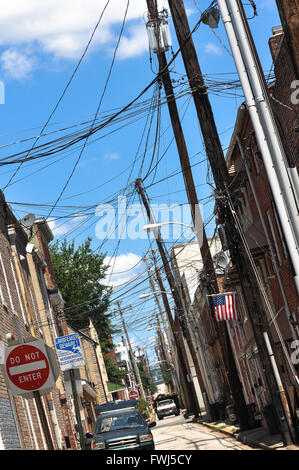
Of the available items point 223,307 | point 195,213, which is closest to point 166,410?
point 223,307

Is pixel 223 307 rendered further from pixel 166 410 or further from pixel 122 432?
pixel 166 410

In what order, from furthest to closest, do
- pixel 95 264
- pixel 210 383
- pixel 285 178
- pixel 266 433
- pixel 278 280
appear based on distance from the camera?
pixel 95 264 → pixel 210 383 → pixel 278 280 → pixel 266 433 → pixel 285 178

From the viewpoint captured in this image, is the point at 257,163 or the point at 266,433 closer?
the point at 266,433

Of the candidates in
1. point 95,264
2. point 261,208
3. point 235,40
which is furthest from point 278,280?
point 95,264

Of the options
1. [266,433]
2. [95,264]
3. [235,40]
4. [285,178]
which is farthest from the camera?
[95,264]

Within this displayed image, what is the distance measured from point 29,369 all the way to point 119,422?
10.1 m

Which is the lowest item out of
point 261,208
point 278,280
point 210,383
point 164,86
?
point 210,383

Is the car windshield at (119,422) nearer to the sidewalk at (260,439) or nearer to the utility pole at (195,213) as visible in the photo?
the sidewalk at (260,439)

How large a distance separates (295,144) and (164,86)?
5.01 m

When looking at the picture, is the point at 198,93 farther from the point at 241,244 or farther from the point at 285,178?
the point at 285,178

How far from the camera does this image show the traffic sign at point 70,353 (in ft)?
57.8

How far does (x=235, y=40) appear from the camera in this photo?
11039 mm

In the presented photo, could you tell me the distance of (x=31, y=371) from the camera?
10.7 meters

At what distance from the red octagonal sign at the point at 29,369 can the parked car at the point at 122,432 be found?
8737 millimetres
